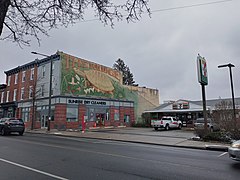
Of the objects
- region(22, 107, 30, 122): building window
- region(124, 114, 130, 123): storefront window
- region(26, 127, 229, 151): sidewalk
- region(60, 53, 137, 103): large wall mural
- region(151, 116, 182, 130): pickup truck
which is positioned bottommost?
region(26, 127, 229, 151): sidewalk

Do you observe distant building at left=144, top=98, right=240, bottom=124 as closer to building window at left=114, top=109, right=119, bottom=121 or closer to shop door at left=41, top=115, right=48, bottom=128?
building window at left=114, top=109, right=119, bottom=121

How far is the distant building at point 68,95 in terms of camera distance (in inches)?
1218

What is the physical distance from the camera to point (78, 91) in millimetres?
32844

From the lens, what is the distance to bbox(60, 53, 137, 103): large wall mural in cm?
3164

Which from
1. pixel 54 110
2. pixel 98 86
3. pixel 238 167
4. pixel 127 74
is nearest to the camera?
pixel 238 167

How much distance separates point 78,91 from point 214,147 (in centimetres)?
2334

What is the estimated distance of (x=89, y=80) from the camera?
3509cm

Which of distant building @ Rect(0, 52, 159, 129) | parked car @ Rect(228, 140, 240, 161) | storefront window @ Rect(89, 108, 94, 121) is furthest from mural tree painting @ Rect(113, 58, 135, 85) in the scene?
parked car @ Rect(228, 140, 240, 161)

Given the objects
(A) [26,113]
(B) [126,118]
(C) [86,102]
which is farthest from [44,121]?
(B) [126,118]

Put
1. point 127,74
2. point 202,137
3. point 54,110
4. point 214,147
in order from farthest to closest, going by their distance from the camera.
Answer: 1. point 127,74
2. point 54,110
3. point 202,137
4. point 214,147

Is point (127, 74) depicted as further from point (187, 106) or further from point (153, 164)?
point (153, 164)

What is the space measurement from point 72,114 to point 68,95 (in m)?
2.76

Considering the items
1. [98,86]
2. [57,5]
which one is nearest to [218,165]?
[57,5]

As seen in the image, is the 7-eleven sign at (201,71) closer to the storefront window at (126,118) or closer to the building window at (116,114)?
the building window at (116,114)
